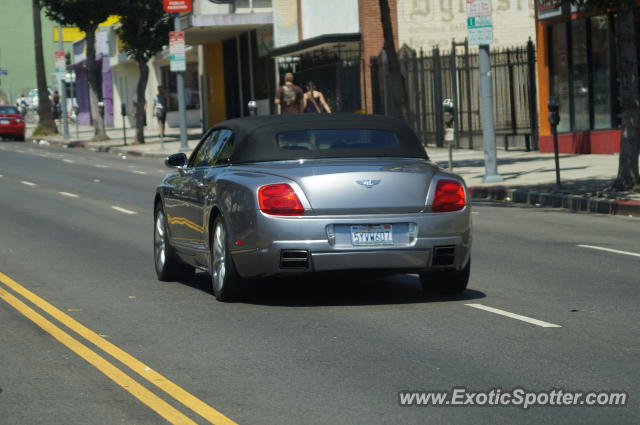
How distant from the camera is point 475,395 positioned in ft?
22.9

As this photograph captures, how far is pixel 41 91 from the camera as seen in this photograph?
60250 mm

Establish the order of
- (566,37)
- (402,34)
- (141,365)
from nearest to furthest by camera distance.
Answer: (141,365)
(566,37)
(402,34)

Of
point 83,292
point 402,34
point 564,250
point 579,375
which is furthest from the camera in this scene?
point 402,34

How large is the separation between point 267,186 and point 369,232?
0.83 metres

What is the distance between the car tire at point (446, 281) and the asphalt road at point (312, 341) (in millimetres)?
131

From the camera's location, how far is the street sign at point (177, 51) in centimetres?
4041

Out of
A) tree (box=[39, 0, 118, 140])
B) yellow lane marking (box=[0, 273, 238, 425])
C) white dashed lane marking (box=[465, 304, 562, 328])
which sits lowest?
white dashed lane marking (box=[465, 304, 562, 328])

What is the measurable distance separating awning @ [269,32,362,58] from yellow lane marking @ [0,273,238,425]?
28.5 metres

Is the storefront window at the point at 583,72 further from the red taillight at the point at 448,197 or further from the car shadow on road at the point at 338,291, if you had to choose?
the red taillight at the point at 448,197

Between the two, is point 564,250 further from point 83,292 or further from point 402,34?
point 402,34

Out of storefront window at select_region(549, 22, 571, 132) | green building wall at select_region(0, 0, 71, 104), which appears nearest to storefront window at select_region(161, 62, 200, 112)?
green building wall at select_region(0, 0, 71, 104)

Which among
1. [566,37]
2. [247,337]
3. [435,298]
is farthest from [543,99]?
[247,337]

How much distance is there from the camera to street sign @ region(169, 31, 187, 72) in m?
40.4
